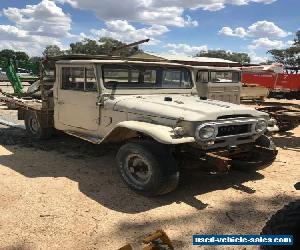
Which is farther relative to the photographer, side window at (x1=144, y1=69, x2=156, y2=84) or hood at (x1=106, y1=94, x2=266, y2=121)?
side window at (x1=144, y1=69, x2=156, y2=84)

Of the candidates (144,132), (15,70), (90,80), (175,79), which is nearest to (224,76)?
(175,79)

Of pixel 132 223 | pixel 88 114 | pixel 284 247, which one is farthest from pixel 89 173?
pixel 284 247

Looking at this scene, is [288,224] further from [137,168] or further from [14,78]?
[14,78]

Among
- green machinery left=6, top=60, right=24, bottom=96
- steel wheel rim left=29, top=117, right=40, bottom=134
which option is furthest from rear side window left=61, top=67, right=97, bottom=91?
green machinery left=6, top=60, right=24, bottom=96

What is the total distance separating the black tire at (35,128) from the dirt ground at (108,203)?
93 cm

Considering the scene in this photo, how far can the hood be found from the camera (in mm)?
5094

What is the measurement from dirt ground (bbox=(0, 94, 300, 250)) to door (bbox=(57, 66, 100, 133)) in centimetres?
70

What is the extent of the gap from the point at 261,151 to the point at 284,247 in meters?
2.86

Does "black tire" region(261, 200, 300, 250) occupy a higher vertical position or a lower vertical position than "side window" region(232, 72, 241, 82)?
lower

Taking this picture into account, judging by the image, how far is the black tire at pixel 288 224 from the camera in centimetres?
298

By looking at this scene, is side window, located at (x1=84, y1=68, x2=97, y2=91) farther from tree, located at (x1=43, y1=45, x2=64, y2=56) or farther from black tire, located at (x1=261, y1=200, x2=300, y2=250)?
black tire, located at (x1=261, y1=200, x2=300, y2=250)

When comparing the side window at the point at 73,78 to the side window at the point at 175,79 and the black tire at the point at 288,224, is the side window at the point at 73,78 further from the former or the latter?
the black tire at the point at 288,224

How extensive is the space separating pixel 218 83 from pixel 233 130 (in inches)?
251

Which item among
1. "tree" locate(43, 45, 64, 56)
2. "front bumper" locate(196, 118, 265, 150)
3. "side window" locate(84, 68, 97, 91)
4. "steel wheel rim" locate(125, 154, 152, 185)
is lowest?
"steel wheel rim" locate(125, 154, 152, 185)
